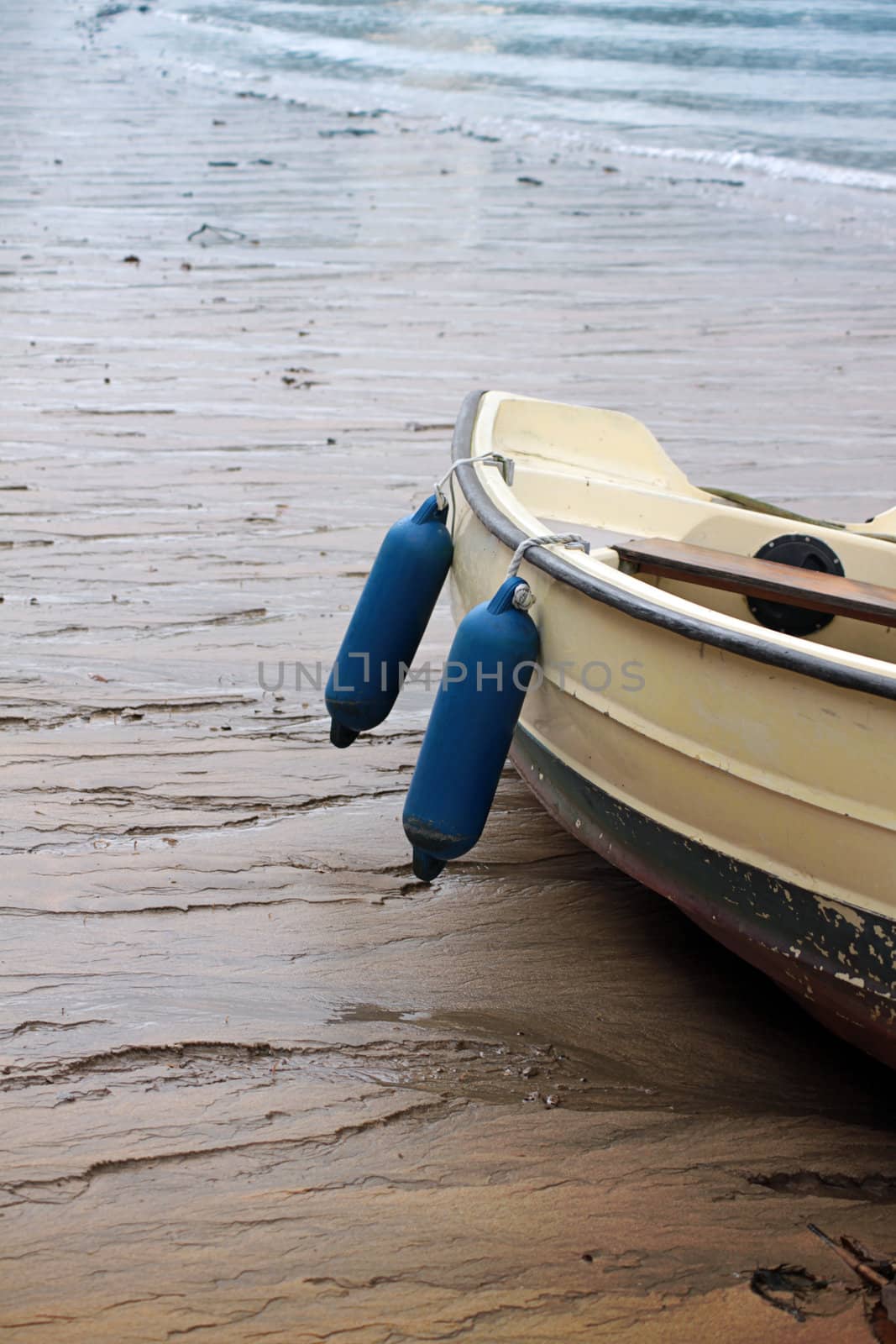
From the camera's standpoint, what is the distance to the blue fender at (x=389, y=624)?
3123 mm

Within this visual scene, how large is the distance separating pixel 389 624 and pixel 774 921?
1.24m

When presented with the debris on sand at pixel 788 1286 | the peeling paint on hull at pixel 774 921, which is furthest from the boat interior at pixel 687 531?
the debris on sand at pixel 788 1286

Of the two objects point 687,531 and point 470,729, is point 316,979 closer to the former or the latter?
point 470,729

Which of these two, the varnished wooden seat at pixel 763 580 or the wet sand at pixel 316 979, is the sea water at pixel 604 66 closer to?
the wet sand at pixel 316 979

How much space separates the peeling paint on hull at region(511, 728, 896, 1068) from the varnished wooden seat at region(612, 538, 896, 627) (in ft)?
2.04

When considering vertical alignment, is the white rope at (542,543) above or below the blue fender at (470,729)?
above

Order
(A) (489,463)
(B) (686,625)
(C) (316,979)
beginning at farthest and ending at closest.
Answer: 1. (A) (489,463)
2. (C) (316,979)
3. (B) (686,625)

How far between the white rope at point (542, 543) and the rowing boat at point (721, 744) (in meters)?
0.03

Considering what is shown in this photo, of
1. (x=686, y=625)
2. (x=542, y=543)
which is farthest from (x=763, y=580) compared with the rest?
(x=686, y=625)

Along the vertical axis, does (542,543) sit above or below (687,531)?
above


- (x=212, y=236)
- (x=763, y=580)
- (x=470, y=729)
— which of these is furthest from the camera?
(x=212, y=236)

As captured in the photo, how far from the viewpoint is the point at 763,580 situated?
2889 mm

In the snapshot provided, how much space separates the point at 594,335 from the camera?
25.0ft

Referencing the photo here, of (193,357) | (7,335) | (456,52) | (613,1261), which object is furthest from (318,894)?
(456,52)
